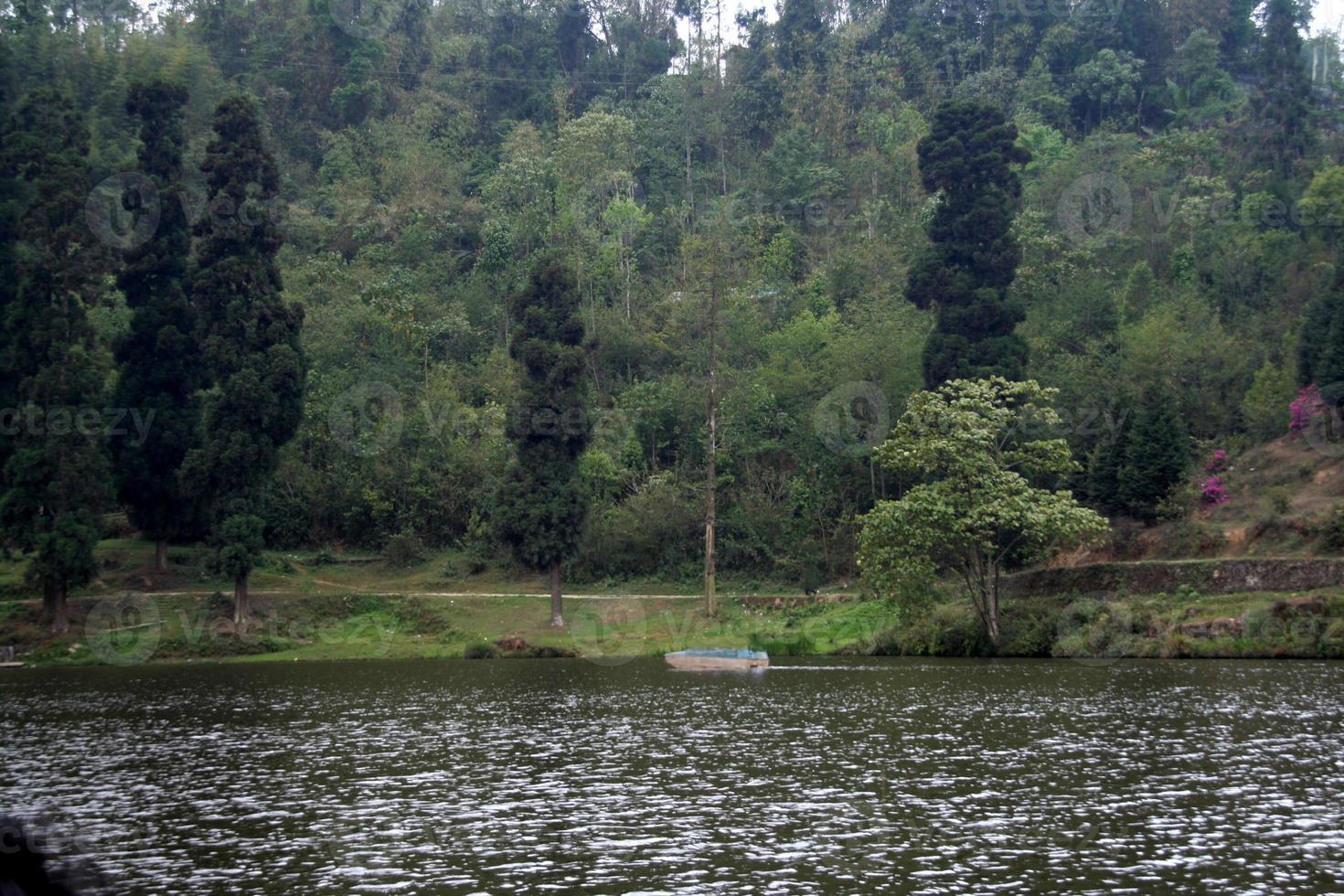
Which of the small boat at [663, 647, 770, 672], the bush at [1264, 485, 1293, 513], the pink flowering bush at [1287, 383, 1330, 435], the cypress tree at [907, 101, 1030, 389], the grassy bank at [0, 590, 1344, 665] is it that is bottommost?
the small boat at [663, 647, 770, 672]

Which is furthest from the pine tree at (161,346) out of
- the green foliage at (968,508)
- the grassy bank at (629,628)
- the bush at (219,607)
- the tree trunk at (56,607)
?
the green foliage at (968,508)

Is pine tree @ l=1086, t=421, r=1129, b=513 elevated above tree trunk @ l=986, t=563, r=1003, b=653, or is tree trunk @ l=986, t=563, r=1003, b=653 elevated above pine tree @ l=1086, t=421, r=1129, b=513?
pine tree @ l=1086, t=421, r=1129, b=513

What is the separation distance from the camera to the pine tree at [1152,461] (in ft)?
156

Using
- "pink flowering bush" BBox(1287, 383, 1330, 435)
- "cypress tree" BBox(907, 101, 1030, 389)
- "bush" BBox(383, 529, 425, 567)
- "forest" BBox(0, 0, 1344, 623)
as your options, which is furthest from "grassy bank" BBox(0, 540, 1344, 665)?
"pink flowering bush" BBox(1287, 383, 1330, 435)

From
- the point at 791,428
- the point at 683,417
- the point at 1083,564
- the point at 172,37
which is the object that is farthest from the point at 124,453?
the point at 172,37

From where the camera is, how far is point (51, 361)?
50219 mm

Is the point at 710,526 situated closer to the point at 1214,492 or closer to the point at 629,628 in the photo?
the point at 629,628

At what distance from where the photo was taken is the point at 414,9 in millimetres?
105938

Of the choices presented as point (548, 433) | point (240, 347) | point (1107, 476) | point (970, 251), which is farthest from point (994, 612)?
point (240, 347)

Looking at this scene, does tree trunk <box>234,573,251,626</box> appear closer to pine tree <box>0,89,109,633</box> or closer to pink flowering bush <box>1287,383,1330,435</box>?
pine tree <box>0,89,109,633</box>

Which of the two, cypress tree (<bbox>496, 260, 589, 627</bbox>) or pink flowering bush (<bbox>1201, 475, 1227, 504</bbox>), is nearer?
pink flowering bush (<bbox>1201, 475, 1227, 504</bbox>)

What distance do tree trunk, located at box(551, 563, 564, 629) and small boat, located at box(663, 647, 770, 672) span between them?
8.02 meters

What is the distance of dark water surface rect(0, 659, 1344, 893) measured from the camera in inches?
696

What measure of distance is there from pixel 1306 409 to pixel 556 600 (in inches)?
1218
